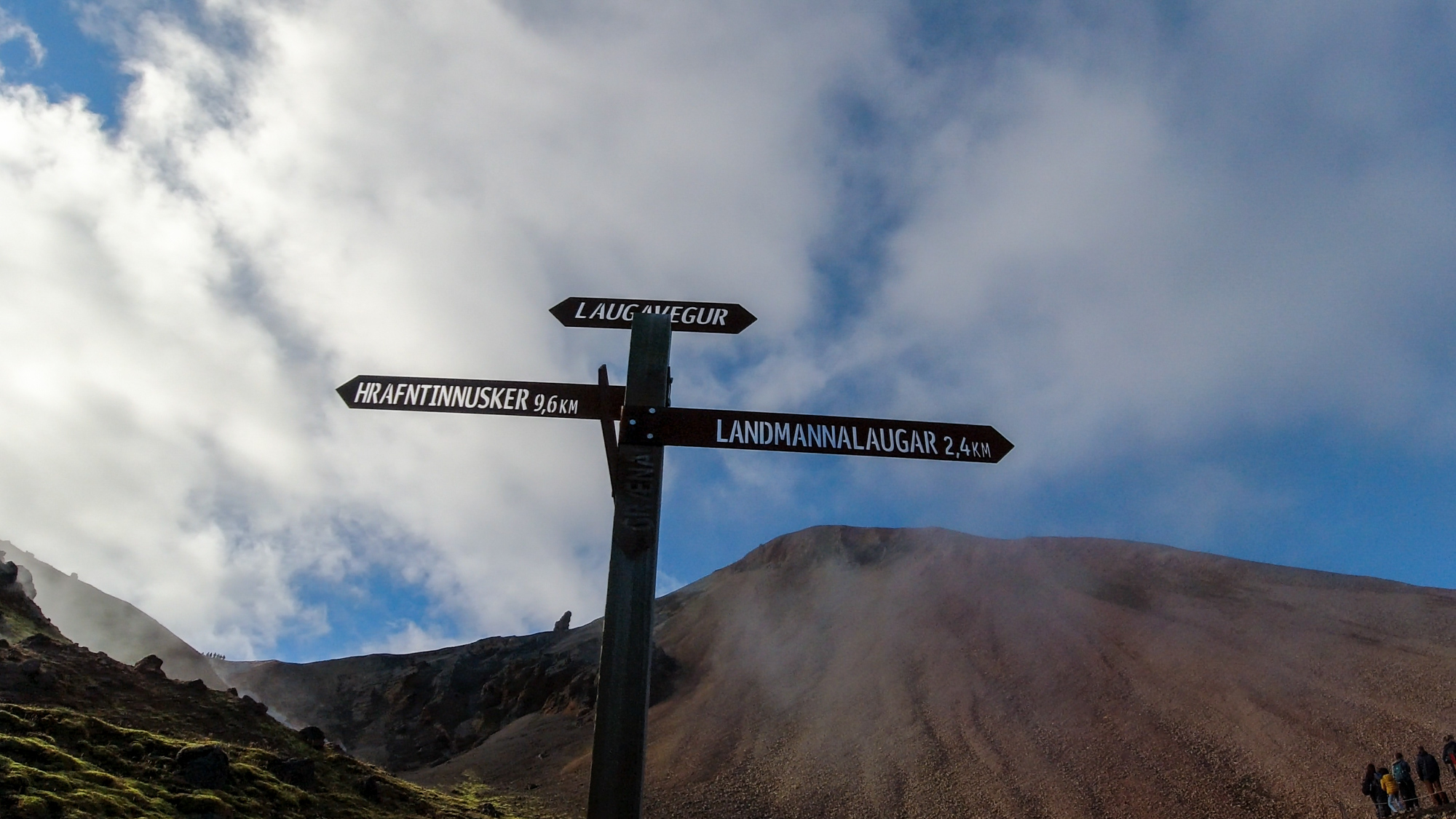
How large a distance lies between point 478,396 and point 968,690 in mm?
55439

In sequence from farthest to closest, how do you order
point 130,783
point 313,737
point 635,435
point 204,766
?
point 313,737, point 204,766, point 130,783, point 635,435

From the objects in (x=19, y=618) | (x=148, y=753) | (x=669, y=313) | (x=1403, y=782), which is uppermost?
(x=19, y=618)

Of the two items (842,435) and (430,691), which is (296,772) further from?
(430,691)

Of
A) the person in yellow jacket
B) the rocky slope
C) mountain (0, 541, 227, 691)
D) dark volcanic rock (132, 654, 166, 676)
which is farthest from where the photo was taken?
mountain (0, 541, 227, 691)

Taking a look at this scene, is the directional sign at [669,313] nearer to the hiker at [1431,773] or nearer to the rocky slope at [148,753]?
the rocky slope at [148,753]

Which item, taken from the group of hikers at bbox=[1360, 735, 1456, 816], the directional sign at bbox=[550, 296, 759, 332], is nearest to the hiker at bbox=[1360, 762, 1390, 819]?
the group of hikers at bbox=[1360, 735, 1456, 816]

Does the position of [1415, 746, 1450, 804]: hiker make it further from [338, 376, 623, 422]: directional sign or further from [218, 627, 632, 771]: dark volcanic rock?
[218, 627, 632, 771]: dark volcanic rock

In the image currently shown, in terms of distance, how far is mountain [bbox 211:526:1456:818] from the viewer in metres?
40.9

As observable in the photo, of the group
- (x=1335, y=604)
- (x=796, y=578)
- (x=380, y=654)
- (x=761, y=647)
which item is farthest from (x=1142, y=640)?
(x=380, y=654)

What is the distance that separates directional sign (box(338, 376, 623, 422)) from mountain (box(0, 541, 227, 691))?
280ft

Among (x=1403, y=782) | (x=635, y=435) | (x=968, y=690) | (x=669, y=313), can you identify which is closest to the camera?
(x=635, y=435)

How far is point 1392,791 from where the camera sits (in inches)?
833

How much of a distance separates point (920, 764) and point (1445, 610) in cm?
3932

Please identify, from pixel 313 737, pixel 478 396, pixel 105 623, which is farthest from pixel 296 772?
pixel 105 623
